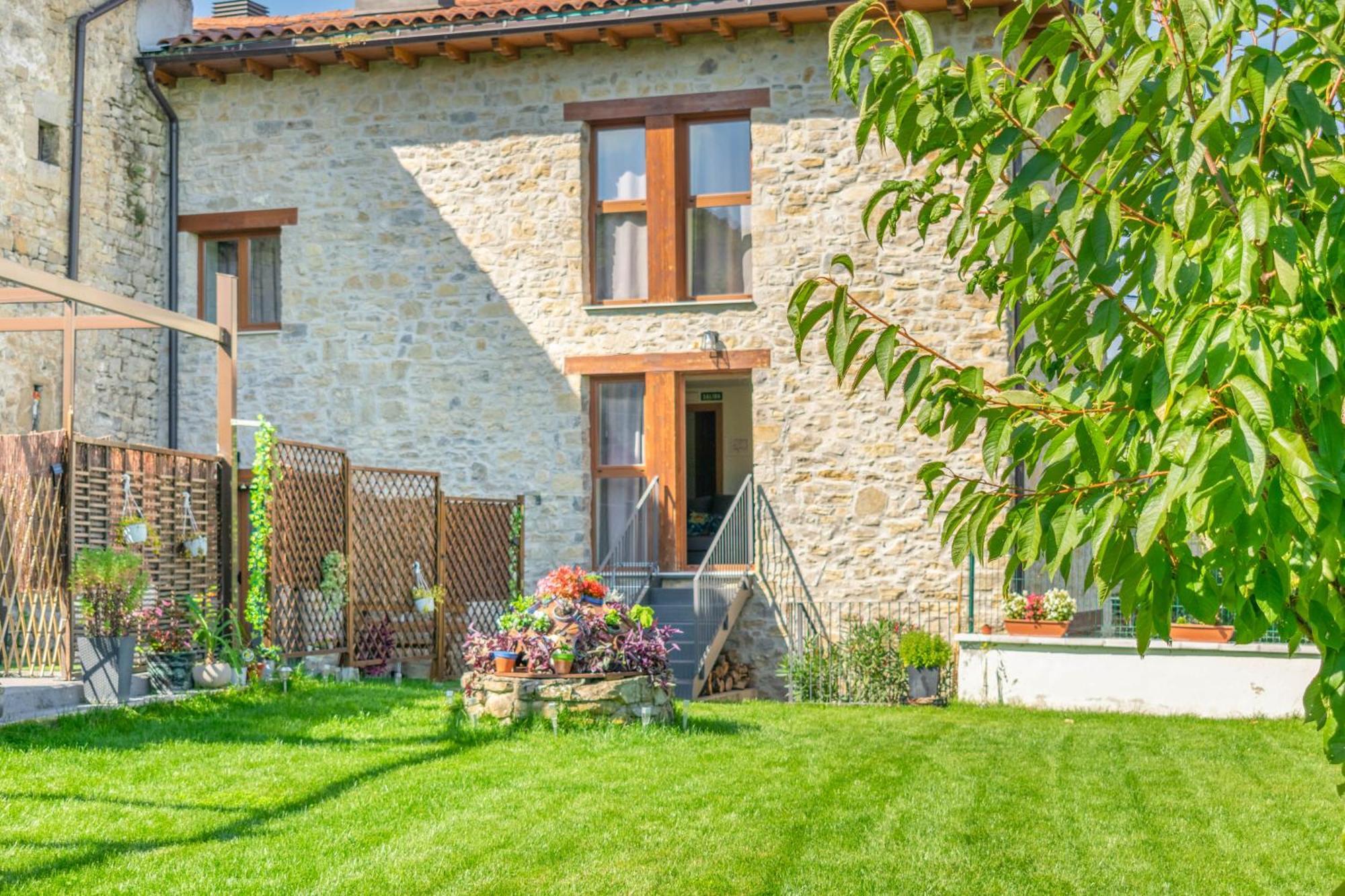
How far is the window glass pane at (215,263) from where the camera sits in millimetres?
16516

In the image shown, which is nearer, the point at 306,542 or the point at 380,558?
the point at 306,542

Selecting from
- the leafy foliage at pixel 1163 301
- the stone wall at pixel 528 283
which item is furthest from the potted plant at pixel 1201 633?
the leafy foliage at pixel 1163 301

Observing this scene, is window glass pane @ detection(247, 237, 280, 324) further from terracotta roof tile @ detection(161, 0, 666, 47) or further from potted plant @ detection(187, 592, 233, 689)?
potted plant @ detection(187, 592, 233, 689)

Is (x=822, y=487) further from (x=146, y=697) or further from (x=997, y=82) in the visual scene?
(x=997, y=82)

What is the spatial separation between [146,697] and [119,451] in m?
1.61

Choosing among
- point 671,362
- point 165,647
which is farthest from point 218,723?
point 671,362

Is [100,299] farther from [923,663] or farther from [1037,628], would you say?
[1037,628]

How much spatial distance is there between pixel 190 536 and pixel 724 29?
7.35 metres

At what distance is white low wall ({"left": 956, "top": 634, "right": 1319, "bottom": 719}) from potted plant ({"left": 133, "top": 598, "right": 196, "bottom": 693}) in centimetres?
668

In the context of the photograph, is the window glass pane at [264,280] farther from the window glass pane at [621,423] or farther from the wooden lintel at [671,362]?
the window glass pane at [621,423]

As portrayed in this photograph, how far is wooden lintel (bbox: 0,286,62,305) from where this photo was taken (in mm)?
9047

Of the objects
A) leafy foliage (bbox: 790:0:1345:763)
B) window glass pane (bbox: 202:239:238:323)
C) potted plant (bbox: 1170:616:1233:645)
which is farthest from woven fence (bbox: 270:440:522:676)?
leafy foliage (bbox: 790:0:1345:763)

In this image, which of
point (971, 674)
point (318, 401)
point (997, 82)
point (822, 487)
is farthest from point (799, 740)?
point (318, 401)

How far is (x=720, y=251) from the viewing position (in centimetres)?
1536
